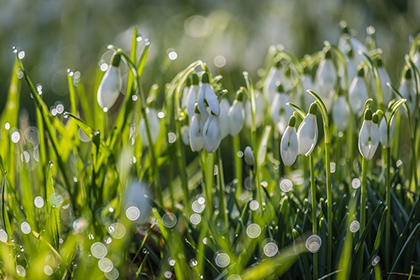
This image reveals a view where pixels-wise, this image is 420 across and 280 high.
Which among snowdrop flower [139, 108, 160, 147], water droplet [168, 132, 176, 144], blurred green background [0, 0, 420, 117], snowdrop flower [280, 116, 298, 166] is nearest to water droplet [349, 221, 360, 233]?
snowdrop flower [280, 116, 298, 166]

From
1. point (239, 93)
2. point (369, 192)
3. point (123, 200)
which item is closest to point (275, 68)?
point (239, 93)

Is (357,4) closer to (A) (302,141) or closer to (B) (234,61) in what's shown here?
(B) (234,61)

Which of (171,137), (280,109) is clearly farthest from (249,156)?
(171,137)

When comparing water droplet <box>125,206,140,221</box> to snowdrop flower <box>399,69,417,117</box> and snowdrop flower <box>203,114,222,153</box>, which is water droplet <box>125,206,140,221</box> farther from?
snowdrop flower <box>399,69,417,117</box>

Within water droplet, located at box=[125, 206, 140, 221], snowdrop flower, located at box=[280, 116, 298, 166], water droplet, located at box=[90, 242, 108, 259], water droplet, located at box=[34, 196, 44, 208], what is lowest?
water droplet, located at box=[90, 242, 108, 259]

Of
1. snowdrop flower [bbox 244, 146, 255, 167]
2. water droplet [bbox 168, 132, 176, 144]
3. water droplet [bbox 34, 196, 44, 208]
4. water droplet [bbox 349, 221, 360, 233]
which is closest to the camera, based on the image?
water droplet [bbox 349, 221, 360, 233]

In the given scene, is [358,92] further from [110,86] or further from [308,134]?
[110,86]
